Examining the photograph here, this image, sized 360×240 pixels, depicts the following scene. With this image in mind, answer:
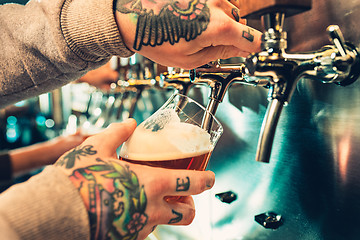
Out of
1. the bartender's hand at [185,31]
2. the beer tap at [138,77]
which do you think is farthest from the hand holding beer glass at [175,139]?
the beer tap at [138,77]

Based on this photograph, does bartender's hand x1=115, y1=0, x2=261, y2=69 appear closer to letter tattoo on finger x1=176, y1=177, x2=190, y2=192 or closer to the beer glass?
the beer glass

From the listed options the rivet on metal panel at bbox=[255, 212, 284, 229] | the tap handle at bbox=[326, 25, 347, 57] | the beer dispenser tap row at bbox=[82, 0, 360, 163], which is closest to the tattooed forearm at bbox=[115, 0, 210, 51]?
the beer dispenser tap row at bbox=[82, 0, 360, 163]

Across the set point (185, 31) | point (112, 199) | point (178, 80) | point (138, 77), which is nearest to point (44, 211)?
point (112, 199)

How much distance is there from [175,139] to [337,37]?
32cm

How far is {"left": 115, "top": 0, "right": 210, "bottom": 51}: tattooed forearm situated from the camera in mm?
599

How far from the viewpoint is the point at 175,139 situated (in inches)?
22.0

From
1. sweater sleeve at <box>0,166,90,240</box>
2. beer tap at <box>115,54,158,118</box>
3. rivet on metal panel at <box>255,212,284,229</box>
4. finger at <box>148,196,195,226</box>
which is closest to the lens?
sweater sleeve at <box>0,166,90,240</box>

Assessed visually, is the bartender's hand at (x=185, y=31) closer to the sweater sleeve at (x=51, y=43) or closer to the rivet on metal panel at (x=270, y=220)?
the sweater sleeve at (x=51, y=43)

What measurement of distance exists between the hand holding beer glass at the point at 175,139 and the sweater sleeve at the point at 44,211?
0.46 ft

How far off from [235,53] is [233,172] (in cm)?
44

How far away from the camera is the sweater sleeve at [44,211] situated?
431 millimetres

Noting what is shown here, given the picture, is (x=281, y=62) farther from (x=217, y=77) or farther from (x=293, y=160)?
(x=293, y=160)

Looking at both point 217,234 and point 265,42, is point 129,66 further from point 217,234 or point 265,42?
point 265,42

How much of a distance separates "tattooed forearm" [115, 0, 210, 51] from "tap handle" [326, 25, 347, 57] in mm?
212
